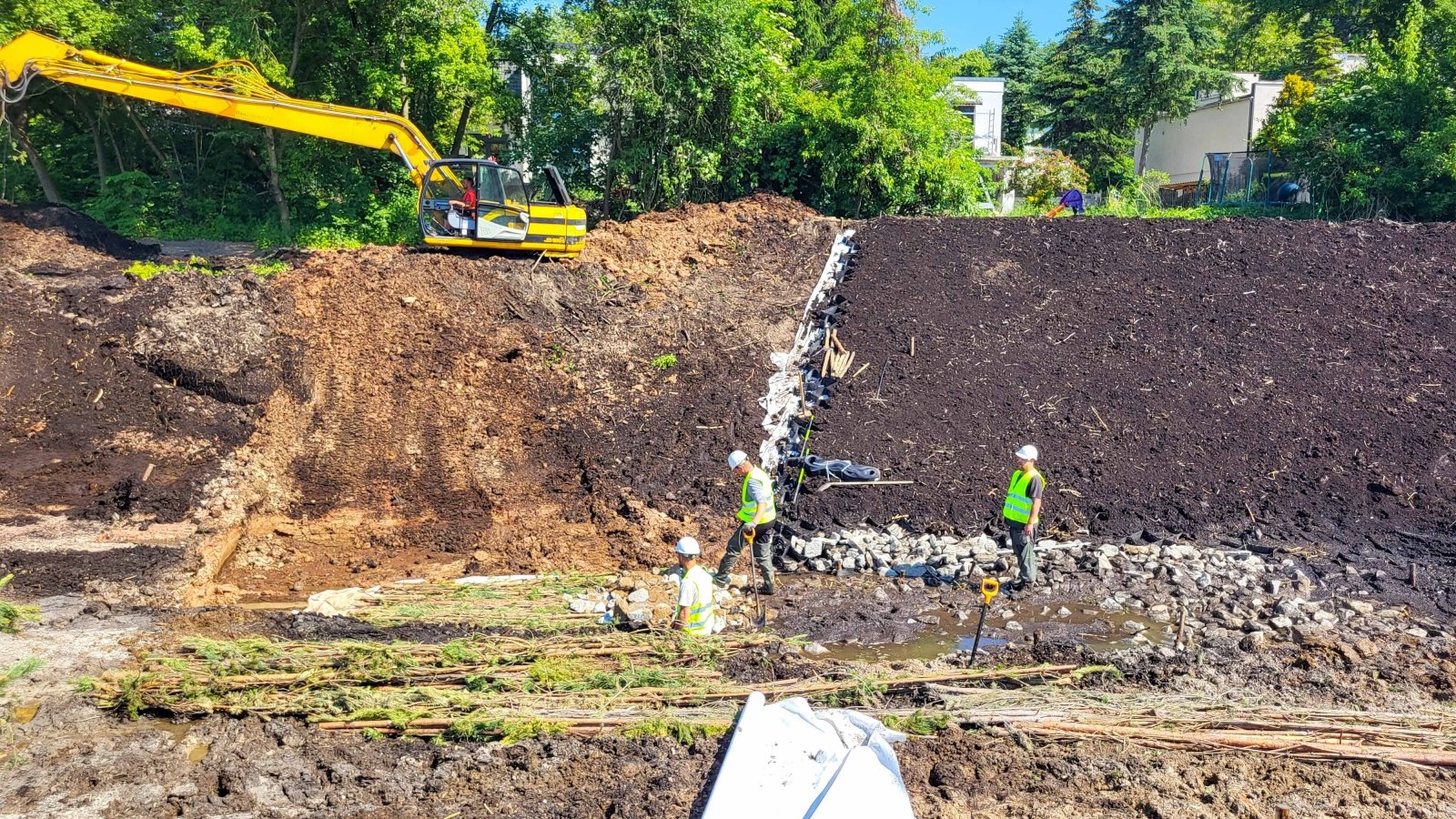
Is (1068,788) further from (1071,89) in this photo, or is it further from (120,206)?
(1071,89)

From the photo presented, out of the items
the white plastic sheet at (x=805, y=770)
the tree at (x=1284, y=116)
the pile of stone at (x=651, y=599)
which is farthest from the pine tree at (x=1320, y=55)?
the white plastic sheet at (x=805, y=770)

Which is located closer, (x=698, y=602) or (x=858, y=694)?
(x=858, y=694)

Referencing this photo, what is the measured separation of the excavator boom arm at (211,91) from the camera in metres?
13.9

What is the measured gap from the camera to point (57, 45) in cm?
1400

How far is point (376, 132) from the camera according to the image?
15.2 metres

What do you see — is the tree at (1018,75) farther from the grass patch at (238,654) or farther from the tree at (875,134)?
the grass patch at (238,654)

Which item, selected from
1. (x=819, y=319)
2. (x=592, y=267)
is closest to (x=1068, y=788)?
(x=819, y=319)

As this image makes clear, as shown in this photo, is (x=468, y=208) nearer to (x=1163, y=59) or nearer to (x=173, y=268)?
(x=173, y=268)

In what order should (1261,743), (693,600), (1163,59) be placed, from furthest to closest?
(1163,59)
(693,600)
(1261,743)

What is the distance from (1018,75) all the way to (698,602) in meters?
37.4

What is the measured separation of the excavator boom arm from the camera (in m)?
13.9

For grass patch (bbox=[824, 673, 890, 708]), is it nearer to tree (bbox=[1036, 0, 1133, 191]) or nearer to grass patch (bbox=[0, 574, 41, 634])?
grass patch (bbox=[0, 574, 41, 634])

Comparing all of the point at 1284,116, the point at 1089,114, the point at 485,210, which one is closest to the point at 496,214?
the point at 485,210

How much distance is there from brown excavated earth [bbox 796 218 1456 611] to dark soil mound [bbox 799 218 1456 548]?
0.03 m
